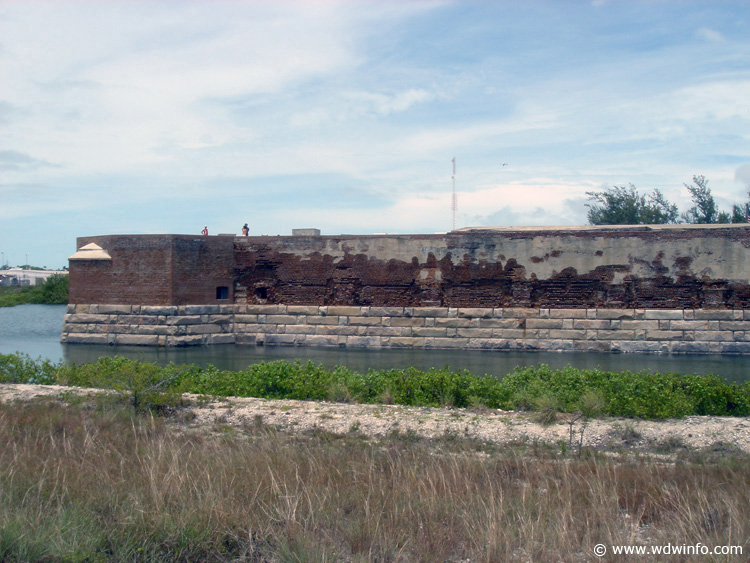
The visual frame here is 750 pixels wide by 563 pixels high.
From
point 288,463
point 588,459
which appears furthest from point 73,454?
point 588,459

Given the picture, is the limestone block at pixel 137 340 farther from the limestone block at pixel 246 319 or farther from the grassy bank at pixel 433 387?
the grassy bank at pixel 433 387

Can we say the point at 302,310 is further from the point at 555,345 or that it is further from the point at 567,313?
the point at 567,313

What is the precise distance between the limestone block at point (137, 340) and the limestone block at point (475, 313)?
10.0m

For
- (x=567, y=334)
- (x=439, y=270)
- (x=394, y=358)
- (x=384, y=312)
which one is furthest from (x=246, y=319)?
(x=567, y=334)

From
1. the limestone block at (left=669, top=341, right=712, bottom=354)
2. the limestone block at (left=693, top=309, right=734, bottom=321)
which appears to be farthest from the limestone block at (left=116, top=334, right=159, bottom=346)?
the limestone block at (left=693, top=309, right=734, bottom=321)

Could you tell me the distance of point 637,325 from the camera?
19391mm

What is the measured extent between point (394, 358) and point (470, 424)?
10.3 meters

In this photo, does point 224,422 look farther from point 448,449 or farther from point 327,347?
point 327,347

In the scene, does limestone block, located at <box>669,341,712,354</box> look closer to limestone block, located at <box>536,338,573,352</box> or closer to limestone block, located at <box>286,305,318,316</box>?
limestone block, located at <box>536,338,573,352</box>

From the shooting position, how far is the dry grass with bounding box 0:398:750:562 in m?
4.13

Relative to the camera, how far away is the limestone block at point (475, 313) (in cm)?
2034

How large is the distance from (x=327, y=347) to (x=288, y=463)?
15.4 m

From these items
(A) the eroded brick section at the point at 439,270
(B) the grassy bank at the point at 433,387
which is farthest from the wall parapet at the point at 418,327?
(B) the grassy bank at the point at 433,387

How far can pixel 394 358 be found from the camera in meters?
18.2
